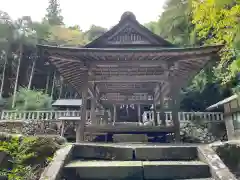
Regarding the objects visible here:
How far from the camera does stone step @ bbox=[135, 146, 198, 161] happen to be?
3.74 m

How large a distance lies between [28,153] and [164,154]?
2.15 meters

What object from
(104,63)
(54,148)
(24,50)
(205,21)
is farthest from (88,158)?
(24,50)

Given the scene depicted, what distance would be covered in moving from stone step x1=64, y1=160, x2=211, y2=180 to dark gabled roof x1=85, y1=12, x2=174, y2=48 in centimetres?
449

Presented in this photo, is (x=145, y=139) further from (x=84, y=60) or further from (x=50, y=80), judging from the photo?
(x=50, y=80)

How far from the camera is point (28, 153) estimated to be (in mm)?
3420

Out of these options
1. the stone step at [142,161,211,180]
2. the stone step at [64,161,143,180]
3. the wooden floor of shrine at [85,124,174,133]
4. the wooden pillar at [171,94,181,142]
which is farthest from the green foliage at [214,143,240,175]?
the wooden floor of shrine at [85,124,174,133]

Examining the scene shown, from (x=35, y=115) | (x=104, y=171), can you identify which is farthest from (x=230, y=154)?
(x=35, y=115)

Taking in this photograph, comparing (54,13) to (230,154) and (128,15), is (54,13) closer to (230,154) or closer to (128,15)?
(128,15)

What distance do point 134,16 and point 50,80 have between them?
24.2 m

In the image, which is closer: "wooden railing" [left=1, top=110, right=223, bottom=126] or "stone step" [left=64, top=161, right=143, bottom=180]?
"stone step" [left=64, top=161, right=143, bottom=180]

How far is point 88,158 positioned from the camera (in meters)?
3.80

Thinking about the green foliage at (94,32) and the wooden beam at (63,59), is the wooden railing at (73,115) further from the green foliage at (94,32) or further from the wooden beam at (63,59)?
the green foliage at (94,32)

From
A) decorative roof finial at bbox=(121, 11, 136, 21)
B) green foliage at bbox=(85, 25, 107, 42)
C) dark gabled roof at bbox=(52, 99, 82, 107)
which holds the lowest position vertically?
dark gabled roof at bbox=(52, 99, 82, 107)

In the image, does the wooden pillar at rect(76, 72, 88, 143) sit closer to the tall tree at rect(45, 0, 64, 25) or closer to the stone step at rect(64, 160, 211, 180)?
the stone step at rect(64, 160, 211, 180)
